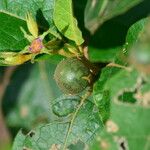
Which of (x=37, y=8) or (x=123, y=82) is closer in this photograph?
(x=123, y=82)

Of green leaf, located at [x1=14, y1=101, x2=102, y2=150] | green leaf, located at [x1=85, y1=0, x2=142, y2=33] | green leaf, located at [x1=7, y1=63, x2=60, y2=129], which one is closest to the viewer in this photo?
green leaf, located at [x1=85, y1=0, x2=142, y2=33]

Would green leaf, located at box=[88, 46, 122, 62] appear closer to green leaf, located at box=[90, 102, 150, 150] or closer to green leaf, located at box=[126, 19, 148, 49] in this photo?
green leaf, located at box=[126, 19, 148, 49]

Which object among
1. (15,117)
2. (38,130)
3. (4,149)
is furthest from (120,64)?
(4,149)

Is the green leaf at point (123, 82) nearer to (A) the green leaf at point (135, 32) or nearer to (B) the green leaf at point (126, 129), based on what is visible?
(B) the green leaf at point (126, 129)

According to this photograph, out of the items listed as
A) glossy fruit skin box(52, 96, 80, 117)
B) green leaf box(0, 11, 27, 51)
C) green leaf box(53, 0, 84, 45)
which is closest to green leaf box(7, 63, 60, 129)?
glossy fruit skin box(52, 96, 80, 117)

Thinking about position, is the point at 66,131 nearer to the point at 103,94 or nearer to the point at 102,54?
the point at 103,94

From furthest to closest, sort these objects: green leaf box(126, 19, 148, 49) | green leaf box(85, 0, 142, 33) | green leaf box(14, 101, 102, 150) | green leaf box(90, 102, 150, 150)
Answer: green leaf box(14, 101, 102, 150) < green leaf box(126, 19, 148, 49) < green leaf box(85, 0, 142, 33) < green leaf box(90, 102, 150, 150)

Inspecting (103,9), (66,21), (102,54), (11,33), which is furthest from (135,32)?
(11,33)
